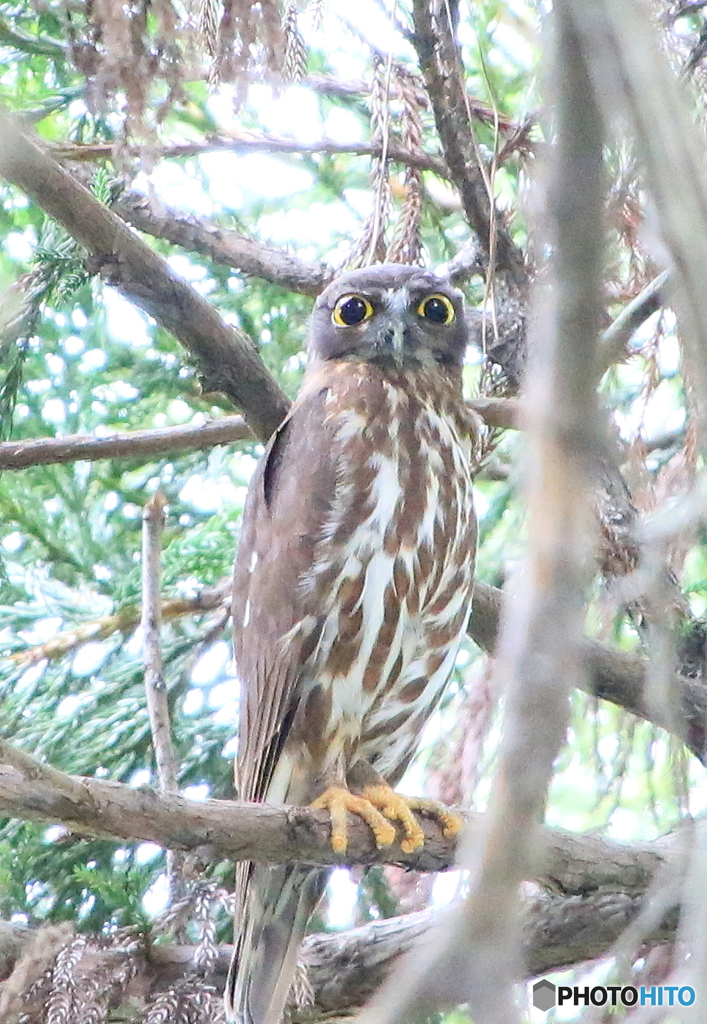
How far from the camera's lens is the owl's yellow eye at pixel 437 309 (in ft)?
13.6

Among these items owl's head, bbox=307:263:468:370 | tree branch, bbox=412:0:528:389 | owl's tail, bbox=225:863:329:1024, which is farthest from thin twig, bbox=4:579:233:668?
tree branch, bbox=412:0:528:389

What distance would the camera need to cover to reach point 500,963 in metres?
0.94

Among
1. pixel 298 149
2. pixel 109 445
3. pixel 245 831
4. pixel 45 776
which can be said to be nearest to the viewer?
pixel 45 776

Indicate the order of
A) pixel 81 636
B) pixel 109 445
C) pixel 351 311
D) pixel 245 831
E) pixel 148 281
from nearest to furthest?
pixel 245 831
pixel 148 281
pixel 109 445
pixel 81 636
pixel 351 311

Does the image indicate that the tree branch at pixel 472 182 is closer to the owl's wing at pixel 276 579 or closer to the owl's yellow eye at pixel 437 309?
the owl's yellow eye at pixel 437 309

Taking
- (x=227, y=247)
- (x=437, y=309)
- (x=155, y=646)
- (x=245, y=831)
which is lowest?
(x=245, y=831)

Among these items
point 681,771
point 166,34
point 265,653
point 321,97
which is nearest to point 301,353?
point 321,97

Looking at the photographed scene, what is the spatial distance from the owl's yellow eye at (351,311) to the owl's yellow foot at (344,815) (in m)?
1.64

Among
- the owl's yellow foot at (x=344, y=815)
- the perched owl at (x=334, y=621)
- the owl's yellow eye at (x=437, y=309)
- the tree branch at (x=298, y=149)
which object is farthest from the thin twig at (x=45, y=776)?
the tree branch at (x=298, y=149)

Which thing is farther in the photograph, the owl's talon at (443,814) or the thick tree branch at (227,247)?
the thick tree branch at (227,247)

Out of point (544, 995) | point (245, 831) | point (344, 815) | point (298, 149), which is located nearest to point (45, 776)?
point (245, 831)

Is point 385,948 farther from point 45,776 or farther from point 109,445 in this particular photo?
point 109,445

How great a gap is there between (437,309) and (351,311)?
30 cm

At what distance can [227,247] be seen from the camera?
444 centimetres
